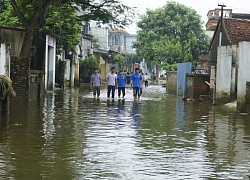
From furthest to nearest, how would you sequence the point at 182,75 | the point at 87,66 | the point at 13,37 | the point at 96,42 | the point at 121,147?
1. the point at 96,42
2. the point at 87,66
3. the point at 182,75
4. the point at 13,37
5. the point at 121,147

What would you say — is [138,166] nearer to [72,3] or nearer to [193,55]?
[72,3]

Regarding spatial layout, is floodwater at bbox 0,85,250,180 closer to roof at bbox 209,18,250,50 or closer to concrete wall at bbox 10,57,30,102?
concrete wall at bbox 10,57,30,102

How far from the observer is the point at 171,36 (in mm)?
54000

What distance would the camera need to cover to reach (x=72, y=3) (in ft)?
74.7

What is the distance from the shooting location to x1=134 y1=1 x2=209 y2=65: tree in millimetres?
50250

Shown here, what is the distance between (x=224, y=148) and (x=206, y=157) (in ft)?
3.71

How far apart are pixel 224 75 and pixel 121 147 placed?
444 inches

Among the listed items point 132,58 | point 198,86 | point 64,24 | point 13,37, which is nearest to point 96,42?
point 132,58

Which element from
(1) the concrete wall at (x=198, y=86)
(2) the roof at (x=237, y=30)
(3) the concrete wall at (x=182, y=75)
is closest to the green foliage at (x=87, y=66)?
(3) the concrete wall at (x=182, y=75)

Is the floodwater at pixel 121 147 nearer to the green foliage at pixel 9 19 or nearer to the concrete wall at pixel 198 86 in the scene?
the concrete wall at pixel 198 86

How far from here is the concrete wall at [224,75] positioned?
1925 centimetres

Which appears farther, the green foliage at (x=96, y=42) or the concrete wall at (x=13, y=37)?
the green foliage at (x=96, y=42)

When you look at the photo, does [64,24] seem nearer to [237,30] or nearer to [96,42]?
[237,30]

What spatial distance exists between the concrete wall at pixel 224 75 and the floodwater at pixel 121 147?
451cm
